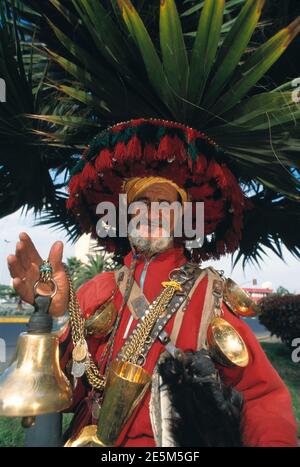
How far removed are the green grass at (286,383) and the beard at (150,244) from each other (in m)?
2.85

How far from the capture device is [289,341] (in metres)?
9.08

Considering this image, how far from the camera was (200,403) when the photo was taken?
1.56m

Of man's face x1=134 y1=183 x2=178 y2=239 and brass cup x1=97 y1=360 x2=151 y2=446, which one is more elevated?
man's face x1=134 y1=183 x2=178 y2=239

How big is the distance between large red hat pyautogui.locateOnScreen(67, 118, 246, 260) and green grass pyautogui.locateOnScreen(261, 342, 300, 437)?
164 inches

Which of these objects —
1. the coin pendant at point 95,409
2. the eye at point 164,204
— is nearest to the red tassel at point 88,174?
the eye at point 164,204

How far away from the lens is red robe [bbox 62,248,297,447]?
1.58 metres

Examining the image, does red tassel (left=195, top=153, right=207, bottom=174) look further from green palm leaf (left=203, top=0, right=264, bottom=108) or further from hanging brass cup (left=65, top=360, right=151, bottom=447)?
hanging brass cup (left=65, top=360, right=151, bottom=447)

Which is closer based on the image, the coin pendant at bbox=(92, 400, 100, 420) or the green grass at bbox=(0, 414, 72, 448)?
the coin pendant at bbox=(92, 400, 100, 420)

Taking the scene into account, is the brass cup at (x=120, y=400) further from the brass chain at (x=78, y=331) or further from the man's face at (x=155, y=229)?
the man's face at (x=155, y=229)

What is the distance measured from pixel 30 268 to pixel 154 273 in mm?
717

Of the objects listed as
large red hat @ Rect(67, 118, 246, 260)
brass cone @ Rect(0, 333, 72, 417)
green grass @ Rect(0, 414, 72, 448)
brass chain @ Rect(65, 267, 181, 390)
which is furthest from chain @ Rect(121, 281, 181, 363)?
green grass @ Rect(0, 414, 72, 448)

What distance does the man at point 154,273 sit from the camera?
5.45ft
